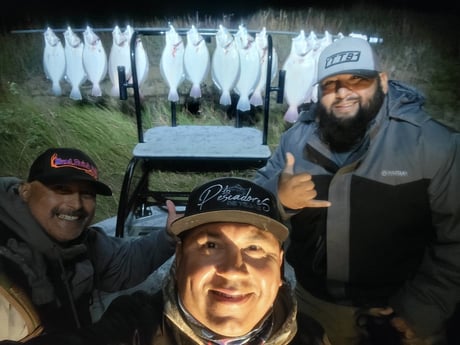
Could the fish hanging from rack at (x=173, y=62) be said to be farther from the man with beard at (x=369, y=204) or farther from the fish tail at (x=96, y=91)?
the man with beard at (x=369, y=204)

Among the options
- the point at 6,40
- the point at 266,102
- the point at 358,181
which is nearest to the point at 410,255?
the point at 358,181

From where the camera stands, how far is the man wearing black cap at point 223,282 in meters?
1.16

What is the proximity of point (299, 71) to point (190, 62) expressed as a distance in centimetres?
33

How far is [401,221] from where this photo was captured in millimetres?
1317

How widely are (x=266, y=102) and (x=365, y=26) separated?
14.2 inches

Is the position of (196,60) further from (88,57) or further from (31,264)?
(31,264)

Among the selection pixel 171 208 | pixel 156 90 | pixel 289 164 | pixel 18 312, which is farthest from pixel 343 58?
pixel 18 312

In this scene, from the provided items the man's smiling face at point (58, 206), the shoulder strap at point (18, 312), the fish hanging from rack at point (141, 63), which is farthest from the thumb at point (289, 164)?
the shoulder strap at point (18, 312)

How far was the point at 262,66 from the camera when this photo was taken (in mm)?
1369

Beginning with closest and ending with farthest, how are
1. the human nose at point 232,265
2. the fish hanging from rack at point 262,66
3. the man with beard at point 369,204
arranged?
the human nose at point 232,265 < the man with beard at point 369,204 < the fish hanging from rack at point 262,66

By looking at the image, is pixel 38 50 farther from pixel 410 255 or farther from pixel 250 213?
pixel 410 255

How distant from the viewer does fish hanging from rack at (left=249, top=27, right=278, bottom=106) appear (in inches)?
53.0

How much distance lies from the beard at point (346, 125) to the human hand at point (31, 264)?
0.89m

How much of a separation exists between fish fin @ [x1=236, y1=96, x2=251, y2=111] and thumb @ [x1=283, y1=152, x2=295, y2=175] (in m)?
0.19
